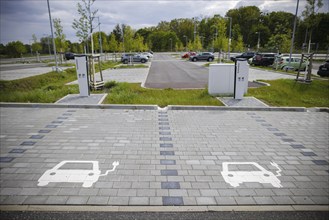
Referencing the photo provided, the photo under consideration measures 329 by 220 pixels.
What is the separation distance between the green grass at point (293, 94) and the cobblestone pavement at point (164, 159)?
231 cm

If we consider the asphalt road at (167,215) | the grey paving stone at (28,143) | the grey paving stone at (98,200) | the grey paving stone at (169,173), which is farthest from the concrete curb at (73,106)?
the asphalt road at (167,215)

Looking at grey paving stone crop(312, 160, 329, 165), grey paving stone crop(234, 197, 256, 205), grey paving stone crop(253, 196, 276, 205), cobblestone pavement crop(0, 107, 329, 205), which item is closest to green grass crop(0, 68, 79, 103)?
cobblestone pavement crop(0, 107, 329, 205)

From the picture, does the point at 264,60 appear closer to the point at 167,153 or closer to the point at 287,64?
the point at 287,64

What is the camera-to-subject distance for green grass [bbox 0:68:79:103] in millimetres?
10562

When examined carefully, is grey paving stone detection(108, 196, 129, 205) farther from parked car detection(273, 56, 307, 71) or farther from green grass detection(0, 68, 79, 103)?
parked car detection(273, 56, 307, 71)

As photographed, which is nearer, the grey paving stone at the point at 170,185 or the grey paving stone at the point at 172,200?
the grey paving stone at the point at 172,200

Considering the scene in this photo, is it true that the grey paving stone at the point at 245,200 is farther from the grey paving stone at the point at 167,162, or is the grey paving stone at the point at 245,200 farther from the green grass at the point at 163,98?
the green grass at the point at 163,98

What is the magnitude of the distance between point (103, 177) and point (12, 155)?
2.62 meters

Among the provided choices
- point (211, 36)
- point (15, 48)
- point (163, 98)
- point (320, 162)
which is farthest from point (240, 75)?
point (211, 36)

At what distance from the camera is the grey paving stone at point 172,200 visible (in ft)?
12.0

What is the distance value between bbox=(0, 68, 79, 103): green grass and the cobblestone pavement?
7.87 ft

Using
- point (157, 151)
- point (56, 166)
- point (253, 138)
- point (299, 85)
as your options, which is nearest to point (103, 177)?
point (56, 166)

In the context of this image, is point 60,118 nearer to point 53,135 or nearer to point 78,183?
point 53,135

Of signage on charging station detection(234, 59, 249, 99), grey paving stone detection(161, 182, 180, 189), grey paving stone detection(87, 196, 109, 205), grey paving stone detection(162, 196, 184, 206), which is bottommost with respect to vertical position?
→ grey paving stone detection(162, 196, 184, 206)
